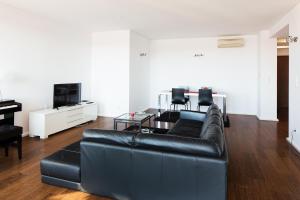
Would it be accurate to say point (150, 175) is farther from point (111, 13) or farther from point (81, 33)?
point (81, 33)

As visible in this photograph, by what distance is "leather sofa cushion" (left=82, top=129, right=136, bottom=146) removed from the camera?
2.26 meters

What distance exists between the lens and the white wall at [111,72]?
671 cm

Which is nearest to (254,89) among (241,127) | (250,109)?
(250,109)

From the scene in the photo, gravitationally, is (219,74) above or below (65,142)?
above

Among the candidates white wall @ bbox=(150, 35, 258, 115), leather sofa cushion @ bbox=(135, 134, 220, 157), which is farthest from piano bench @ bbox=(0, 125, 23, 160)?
white wall @ bbox=(150, 35, 258, 115)

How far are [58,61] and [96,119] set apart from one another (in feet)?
6.39

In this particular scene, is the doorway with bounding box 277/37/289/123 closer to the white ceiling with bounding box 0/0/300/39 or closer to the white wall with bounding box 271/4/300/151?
the white ceiling with bounding box 0/0/300/39

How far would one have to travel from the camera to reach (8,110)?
381 cm

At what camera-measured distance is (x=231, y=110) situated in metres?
7.70

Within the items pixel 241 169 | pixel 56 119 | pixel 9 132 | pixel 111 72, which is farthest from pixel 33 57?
pixel 241 169

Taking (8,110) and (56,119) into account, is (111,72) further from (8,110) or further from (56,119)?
(8,110)

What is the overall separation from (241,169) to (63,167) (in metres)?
→ 2.42

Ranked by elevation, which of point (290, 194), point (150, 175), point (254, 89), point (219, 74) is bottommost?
point (290, 194)

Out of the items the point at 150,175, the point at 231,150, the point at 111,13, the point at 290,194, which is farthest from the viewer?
the point at 111,13
